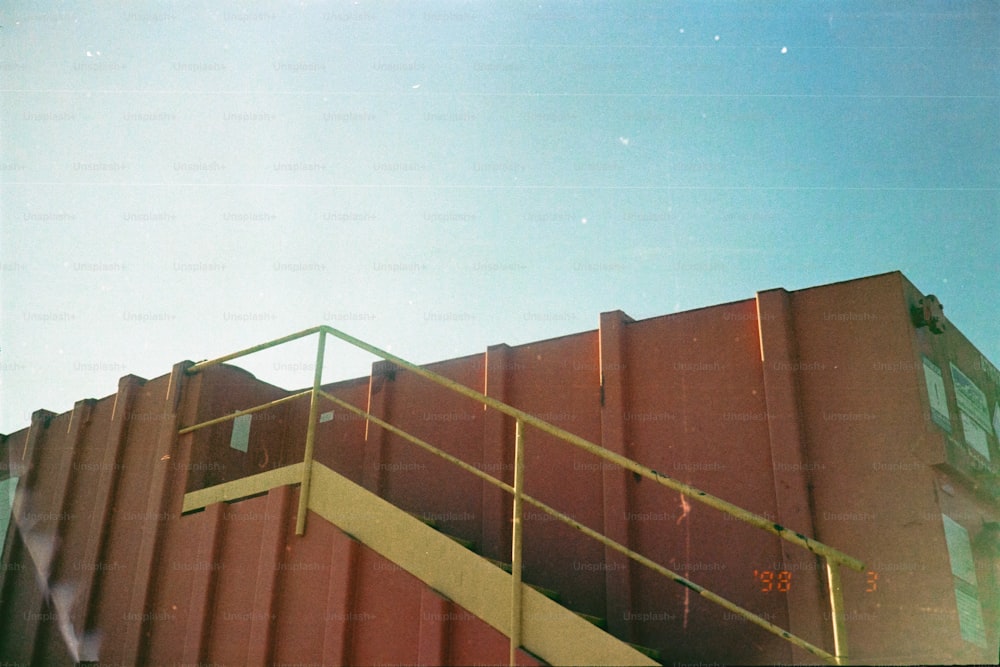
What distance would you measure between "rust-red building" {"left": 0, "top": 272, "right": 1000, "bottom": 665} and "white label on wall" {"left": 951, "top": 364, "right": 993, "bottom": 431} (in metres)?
0.03

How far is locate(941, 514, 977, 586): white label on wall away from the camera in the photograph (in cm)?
385

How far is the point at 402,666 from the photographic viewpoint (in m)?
3.61

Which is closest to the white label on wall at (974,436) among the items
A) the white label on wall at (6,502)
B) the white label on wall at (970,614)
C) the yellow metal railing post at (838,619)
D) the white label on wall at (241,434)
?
the white label on wall at (970,614)

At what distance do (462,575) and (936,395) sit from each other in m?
2.86

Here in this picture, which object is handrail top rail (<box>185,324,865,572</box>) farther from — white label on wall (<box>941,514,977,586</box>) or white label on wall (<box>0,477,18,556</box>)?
white label on wall (<box>0,477,18,556</box>)

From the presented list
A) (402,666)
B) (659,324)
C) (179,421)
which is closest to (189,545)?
(179,421)

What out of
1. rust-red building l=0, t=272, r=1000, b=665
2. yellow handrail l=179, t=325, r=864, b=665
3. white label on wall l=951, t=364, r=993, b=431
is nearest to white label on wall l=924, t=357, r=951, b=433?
rust-red building l=0, t=272, r=1000, b=665

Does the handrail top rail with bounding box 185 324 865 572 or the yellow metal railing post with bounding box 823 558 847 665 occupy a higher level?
the handrail top rail with bounding box 185 324 865 572

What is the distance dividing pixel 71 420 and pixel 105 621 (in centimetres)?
226

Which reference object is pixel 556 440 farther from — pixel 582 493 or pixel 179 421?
pixel 179 421

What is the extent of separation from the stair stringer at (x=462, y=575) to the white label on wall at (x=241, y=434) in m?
1.71

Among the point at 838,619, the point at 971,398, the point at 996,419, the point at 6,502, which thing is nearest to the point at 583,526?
the point at 838,619

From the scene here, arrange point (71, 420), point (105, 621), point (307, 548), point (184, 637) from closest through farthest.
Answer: point (307, 548)
point (184, 637)
point (105, 621)
point (71, 420)

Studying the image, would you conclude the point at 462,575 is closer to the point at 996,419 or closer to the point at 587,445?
the point at 587,445
